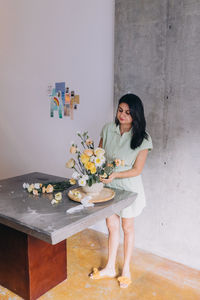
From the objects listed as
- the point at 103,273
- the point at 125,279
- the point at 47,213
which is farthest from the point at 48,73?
the point at 125,279

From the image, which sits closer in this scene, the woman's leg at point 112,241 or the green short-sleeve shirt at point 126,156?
the green short-sleeve shirt at point 126,156

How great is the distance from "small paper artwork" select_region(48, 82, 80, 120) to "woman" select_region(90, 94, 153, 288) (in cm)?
102

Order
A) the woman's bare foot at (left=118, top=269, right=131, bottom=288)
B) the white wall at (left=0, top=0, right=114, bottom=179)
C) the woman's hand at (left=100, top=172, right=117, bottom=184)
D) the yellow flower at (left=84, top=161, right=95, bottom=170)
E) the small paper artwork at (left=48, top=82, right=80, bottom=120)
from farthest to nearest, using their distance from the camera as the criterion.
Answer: the small paper artwork at (left=48, top=82, right=80, bottom=120) < the white wall at (left=0, top=0, right=114, bottom=179) < the woman's bare foot at (left=118, top=269, right=131, bottom=288) < the woman's hand at (left=100, top=172, right=117, bottom=184) < the yellow flower at (left=84, top=161, right=95, bottom=170)

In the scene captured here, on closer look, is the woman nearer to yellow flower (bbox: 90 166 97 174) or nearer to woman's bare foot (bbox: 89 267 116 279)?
woman's bare foot (bbox: 89 267 116 279)

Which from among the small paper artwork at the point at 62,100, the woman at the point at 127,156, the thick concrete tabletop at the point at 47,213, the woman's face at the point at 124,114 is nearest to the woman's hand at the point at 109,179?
the woman at the point at 127,156

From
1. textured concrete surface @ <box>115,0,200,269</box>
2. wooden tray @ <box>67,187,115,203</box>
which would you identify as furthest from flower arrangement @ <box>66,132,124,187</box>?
textured concrete surface @ <box>115,0,200,269</box>

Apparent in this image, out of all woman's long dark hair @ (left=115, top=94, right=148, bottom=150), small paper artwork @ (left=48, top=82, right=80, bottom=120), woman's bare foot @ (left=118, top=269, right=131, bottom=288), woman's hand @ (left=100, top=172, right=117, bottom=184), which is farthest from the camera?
small paper artwork @ (left=48, top=82, right=80, bottom=120)

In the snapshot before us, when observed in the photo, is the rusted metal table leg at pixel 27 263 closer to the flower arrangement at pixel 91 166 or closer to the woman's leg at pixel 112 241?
the woman's leg at pixel 112 241

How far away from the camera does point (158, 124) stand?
8.33 ft

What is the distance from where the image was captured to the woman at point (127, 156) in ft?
6.89

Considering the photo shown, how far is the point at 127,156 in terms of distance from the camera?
7.04 feet

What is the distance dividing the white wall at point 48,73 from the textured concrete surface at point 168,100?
274 millimetres

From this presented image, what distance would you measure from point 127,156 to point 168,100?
0.70 m

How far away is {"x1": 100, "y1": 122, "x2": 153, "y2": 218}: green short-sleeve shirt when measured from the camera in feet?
7.02
